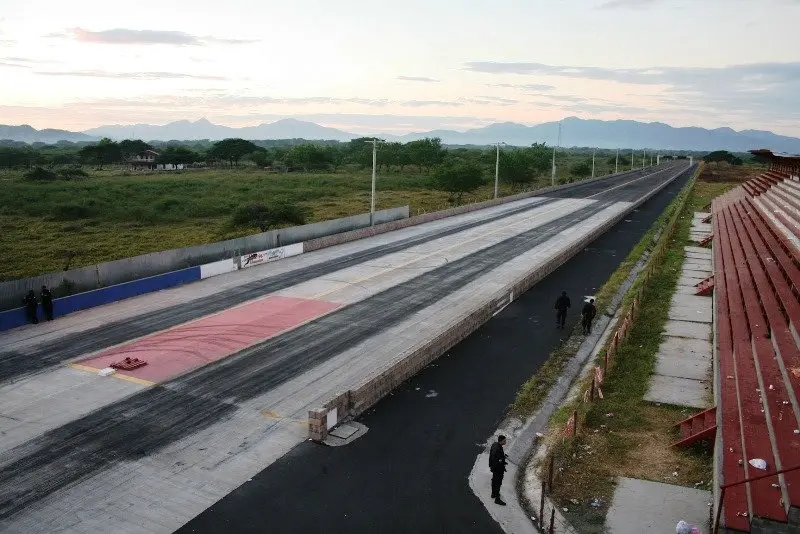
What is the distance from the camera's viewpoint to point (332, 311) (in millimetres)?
25953

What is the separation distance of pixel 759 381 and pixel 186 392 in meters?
14.9

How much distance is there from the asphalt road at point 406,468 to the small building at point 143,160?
140309mm

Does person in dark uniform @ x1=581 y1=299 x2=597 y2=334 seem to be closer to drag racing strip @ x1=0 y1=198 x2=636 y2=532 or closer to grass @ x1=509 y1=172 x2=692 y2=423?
grass @ x1=509 y1=172 x2=692 y2=423

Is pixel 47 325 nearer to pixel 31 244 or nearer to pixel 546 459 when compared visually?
pixel 546 459

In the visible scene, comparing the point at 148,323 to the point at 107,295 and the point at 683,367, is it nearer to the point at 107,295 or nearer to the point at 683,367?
the point at 107,295

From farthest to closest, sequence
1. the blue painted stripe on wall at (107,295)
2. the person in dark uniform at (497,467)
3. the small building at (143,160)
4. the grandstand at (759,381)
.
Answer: the small building at (143,160) → the blue painted stripe on wall at (107,295) → the person in dark uniform at (497,467) → the grandstand at (759,381)

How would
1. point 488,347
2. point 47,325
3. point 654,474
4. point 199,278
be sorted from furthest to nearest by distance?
point 199,278, point 47,325, point 488,347, point 654,474

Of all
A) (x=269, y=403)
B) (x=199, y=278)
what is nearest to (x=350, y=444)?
(x=269, y=403)

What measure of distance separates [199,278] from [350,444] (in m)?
19.2

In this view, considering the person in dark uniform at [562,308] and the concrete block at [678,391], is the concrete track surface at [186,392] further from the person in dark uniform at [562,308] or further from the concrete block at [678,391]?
the concrete block at [678,391]

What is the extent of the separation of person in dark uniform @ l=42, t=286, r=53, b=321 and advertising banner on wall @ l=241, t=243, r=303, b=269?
36.8ft

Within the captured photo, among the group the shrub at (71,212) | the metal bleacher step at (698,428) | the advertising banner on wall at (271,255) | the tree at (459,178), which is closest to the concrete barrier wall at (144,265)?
the advertising banner on wall at (271,255)

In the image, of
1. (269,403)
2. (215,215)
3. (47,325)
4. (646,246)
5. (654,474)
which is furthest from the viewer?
(215,215)

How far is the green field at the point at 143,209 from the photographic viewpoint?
43.4 meters
